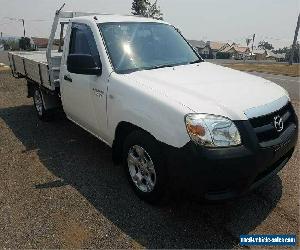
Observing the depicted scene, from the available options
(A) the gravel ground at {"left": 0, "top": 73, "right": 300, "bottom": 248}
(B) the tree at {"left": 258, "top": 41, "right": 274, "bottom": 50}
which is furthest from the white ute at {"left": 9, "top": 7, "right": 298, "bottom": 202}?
(B) the tree at {"left": 258, "top": 41, "right": 274, "bottom": 50}

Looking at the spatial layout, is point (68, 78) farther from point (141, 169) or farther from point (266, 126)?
point (266, 126)

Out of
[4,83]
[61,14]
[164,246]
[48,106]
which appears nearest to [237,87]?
[164,246]

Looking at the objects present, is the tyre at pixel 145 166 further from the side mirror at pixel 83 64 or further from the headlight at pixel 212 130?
the side mirror at pixel 83 64

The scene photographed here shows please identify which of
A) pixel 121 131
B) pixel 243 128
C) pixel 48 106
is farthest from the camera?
pixel 48 106

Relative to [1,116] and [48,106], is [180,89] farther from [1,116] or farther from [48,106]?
[1,116]

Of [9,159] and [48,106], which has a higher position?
[48,106]

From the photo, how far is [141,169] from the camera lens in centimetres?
368

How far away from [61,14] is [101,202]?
3.48 metres

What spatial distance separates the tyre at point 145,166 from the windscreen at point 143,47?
2.99ft

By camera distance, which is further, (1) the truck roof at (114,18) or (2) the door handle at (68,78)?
(2) the door handle at (68,78)

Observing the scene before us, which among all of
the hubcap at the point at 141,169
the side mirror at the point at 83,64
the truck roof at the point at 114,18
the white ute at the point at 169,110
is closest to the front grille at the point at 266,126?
the white ute at the point at 169,110

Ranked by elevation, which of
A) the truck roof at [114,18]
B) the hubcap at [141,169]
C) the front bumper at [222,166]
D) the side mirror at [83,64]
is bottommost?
the hubcap at [141,169]

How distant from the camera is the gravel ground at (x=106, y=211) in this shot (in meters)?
3.18

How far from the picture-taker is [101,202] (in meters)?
3.80
